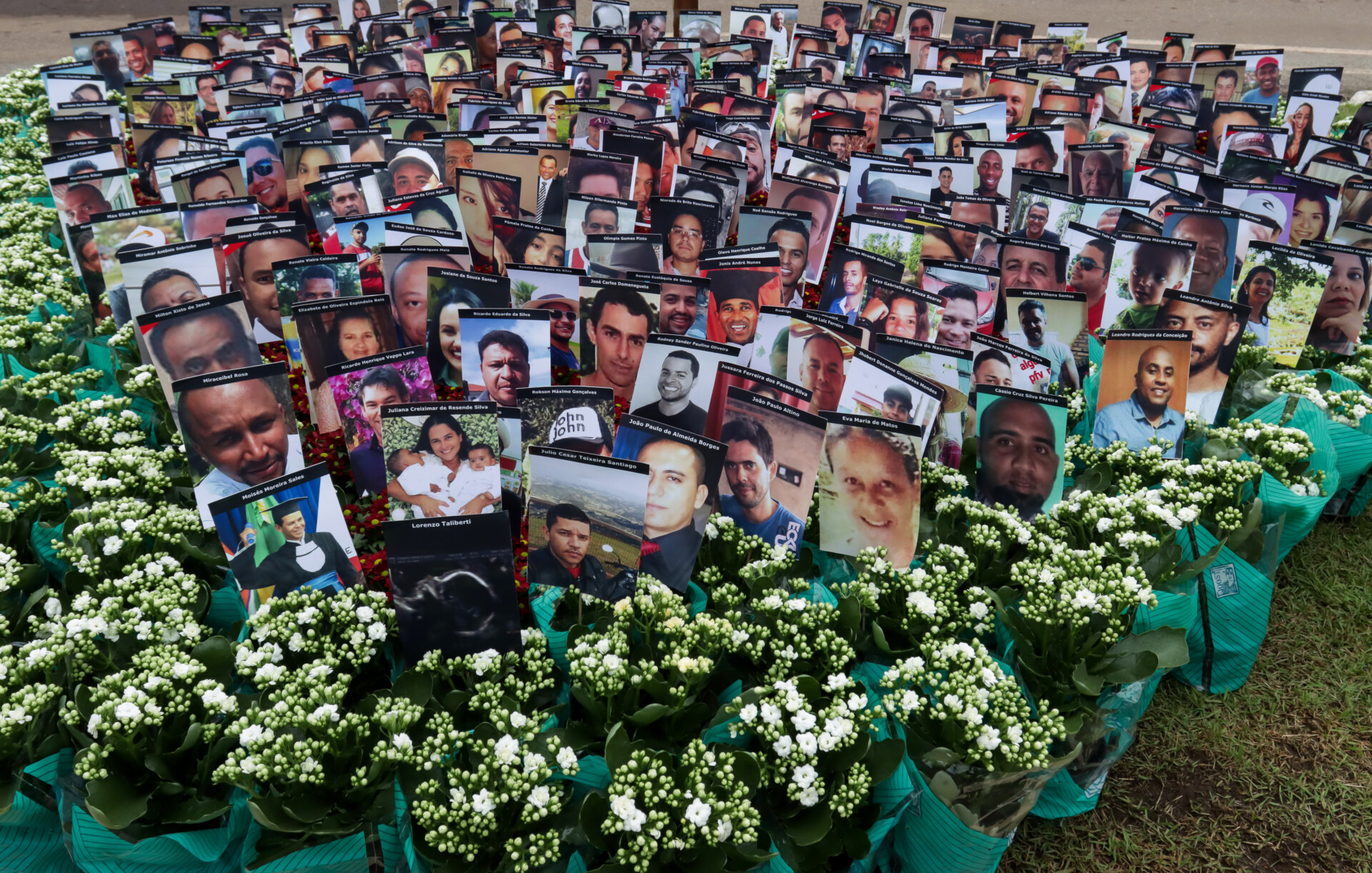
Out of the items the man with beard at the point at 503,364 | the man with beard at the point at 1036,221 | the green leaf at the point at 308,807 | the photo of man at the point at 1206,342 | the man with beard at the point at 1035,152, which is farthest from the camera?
the man with beard at the point at 1035,152

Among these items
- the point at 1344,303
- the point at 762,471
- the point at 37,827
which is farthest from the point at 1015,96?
the point at 37,827

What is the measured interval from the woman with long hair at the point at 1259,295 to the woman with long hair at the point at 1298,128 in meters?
3.65

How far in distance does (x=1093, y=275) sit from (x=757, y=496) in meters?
2.61

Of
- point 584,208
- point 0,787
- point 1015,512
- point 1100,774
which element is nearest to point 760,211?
point 584,208

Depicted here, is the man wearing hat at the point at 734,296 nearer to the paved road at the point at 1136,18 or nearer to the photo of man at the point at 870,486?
the photo of man at the point at 870,486

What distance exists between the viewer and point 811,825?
2400 millimetres

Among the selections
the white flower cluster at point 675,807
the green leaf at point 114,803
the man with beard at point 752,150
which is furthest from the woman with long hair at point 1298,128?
the green leaf at point 114,803

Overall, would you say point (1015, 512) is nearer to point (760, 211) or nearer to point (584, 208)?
point (760, 211)

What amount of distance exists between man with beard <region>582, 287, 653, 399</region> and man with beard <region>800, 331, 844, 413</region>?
69 centimetres

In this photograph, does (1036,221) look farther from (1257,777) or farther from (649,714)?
(649,714)

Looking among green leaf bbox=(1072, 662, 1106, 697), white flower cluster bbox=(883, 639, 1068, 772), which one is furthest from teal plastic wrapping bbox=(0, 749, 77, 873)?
green leaf bbox=(1072, 662, 1106, 697)

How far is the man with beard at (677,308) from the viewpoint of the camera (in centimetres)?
411

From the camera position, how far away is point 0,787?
2.36m

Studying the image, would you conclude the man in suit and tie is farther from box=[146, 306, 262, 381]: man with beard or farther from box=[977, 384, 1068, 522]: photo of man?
box=[977, 384, 1068, 522]: photo of man
